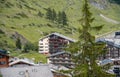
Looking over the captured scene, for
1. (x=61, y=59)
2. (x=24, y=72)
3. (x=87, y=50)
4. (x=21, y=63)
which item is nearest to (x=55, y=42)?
(x=61, y=59)

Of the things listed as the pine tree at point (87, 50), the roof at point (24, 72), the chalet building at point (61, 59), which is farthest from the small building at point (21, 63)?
the pine tree at point (87, 50)

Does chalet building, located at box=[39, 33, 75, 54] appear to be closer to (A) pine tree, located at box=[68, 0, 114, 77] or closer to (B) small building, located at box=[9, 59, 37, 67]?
(B) small building, located at box=[9, 59, 37, 67]

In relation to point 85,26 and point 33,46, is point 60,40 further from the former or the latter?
point 85,26

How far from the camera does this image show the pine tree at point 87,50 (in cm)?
3797

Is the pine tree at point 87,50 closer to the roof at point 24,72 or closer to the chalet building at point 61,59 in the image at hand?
the roof at point 24,72

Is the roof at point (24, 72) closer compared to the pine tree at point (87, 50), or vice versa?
the pine tree at point (87, 50)

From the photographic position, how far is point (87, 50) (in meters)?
38.5

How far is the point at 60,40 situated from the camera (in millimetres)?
194625

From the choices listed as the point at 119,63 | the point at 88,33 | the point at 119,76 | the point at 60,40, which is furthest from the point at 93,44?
the point at 60,40

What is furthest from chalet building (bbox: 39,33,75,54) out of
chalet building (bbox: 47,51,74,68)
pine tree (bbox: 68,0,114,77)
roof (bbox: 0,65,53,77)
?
pine tree (bbox: 68,0,114,77)

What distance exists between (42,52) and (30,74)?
107966mm

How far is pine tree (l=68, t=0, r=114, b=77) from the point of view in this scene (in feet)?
125

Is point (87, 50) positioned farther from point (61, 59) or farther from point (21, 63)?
point (61, 59)

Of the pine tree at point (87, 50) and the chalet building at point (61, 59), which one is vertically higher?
the pine tree at point (87, 50)
